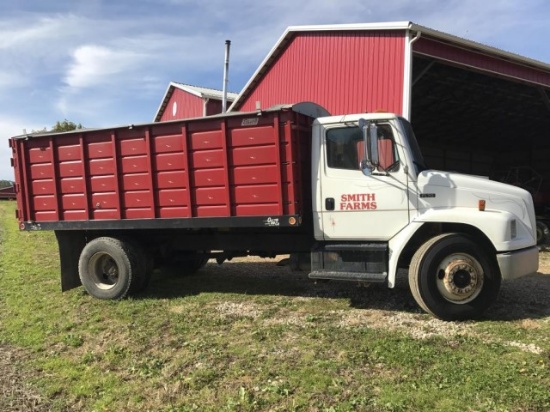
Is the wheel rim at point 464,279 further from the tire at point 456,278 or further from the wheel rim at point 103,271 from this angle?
the wheel rim at point 103,271

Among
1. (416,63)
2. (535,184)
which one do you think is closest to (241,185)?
(416,63)

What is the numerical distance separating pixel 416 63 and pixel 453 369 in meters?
10.3

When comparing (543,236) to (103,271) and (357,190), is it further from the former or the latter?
(103,271)

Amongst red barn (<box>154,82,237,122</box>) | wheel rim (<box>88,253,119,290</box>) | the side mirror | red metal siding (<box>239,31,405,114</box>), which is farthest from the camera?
red barn (<box>154,82,237,122</box>)

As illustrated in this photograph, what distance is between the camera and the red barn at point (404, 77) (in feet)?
36.3

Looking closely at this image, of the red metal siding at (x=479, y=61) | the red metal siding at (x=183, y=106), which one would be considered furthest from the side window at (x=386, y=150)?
the red metal siding at (x=183, y=106)

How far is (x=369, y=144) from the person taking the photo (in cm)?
564

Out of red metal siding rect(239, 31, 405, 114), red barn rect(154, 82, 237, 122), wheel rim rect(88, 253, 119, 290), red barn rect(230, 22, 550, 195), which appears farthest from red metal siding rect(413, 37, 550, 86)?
red barn rect(154, 82, 237, 122)

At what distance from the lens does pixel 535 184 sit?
19.0m

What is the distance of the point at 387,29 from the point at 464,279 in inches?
296

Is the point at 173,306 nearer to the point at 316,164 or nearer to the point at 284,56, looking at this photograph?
the point at 316,164

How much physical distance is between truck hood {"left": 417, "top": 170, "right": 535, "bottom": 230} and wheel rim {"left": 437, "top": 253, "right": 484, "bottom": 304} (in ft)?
2.17

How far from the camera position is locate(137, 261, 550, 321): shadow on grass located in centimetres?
617

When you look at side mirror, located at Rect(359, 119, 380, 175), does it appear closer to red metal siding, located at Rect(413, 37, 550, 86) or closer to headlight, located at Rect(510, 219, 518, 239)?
headlight, located at Rect(510, 219, 518, 239)
